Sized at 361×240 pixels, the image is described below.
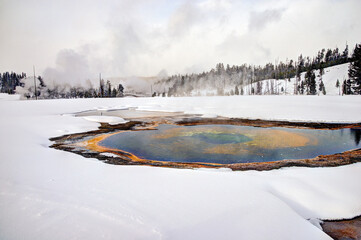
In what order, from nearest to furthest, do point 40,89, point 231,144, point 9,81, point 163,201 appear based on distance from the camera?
point 163,201 → point 231,144 → point 40,89 → point 9,81

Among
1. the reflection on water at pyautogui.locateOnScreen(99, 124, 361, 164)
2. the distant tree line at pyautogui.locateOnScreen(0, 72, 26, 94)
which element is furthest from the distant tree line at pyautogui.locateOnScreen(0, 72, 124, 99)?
the reflection on water at pyautogui.locateOnScreen(99, 124, 361, 164)

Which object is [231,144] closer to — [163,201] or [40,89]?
[163,201]

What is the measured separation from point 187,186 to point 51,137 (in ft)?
25.7

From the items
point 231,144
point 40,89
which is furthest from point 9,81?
point 231,144

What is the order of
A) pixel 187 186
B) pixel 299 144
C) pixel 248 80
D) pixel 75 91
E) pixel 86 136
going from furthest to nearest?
pixel 248 80 < pixel 75 91 < pixel 86 136 < pixel 299 144 < pixel 187 186

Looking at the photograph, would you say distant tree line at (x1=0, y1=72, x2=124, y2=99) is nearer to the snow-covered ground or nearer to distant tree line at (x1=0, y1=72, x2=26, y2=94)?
distant tree line at (x1=0, y1=72, x2=26, y2=94)

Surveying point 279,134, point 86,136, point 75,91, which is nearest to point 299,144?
point 279,134

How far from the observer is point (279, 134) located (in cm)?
1017

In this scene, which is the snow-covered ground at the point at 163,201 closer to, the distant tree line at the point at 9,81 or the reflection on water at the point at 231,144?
the reflection on water at the point at 231,144

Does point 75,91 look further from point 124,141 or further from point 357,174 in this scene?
point 357,174

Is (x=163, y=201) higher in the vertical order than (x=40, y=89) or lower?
lower

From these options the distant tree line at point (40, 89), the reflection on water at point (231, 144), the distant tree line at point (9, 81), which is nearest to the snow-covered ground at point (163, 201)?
the reflection on water at point (231, 144)

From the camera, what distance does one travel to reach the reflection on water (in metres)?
6.78

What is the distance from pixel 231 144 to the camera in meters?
8.44
